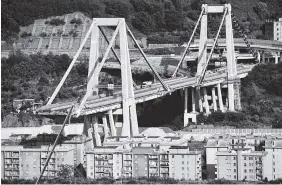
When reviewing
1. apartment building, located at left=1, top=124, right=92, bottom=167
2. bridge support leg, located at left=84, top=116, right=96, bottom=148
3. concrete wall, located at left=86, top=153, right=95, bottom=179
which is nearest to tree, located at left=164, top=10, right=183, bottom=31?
apartment building, located at left=1, top=124, right=92, bottom=167

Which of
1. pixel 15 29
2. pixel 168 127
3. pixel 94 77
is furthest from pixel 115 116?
→ pixel 15 29

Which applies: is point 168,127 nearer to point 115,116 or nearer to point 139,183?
point 115,116

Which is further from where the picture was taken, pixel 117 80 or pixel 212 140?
pixel 117 80

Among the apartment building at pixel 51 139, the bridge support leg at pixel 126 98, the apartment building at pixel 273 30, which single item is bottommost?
the apartment building at pixel 51 139

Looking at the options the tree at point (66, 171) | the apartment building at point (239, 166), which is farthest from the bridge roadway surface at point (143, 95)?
the apartment building at point (239, 166)

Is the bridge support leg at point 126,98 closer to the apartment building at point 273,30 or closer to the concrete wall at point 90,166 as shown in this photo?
the concrete wall at point 90,166

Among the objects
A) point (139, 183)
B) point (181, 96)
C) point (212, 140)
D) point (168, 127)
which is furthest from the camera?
point (181, 96)

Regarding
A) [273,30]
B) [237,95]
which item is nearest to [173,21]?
[273,30]
